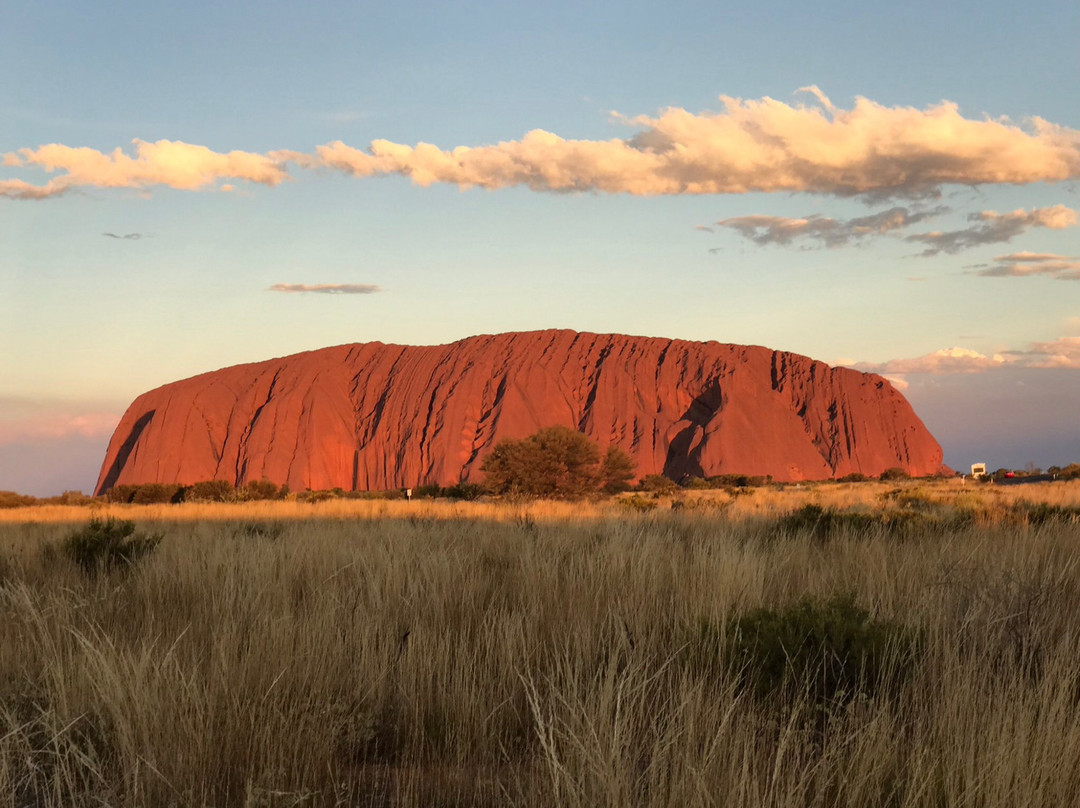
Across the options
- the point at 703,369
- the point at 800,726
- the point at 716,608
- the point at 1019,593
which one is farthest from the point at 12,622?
the point at 703,369

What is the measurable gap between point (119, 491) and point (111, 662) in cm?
5733

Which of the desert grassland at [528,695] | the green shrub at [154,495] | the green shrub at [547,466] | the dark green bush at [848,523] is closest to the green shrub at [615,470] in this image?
the green shrub at [547,466]

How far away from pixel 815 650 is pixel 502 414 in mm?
67800

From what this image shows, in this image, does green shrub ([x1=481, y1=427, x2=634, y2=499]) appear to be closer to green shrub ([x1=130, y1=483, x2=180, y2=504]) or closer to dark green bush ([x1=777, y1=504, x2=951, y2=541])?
dark green bush ([x1=777, y1=504, x2=951, y2=541])

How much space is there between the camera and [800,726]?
10.3 ft

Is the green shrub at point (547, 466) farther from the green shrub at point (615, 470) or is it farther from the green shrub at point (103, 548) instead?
the green shrub at point (103, 548)

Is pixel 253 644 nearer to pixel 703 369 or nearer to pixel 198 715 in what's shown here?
pixel 198 715

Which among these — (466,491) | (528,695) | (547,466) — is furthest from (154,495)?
(528,695)

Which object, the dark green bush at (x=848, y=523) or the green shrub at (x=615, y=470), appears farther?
the green shrub at (x=615, y=470)

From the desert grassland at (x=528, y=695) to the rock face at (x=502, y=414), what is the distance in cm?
6132

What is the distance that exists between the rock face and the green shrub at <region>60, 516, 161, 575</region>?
59590 mm

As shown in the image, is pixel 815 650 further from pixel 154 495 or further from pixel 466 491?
pixel 154 495

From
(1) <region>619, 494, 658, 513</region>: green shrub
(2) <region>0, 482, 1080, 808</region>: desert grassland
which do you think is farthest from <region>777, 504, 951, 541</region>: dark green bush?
(1) <region>619, 494, 658, 513</region>: green shrub

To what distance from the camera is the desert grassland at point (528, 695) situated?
2.48 meters
